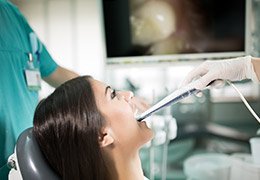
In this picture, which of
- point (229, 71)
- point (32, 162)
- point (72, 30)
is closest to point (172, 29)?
point (72, 30)

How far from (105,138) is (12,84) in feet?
1.79

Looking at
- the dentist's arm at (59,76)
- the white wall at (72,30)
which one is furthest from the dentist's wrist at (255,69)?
the white wall at (72,30)

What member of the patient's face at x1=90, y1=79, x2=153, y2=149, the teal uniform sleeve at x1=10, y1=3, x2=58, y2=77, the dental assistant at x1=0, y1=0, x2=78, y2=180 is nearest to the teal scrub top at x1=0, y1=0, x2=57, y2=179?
the dental assistant at x1=0, y1=0, x2=78, y2=180

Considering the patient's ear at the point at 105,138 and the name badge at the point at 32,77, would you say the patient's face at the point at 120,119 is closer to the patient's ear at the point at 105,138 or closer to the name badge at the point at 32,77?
the patient's ear at the point at 105,138

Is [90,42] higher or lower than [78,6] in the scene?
lower

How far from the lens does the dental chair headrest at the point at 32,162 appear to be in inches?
41.4

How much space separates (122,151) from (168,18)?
1.47 metres

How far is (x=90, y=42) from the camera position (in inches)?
104

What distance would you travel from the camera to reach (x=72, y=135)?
1124 millimetres

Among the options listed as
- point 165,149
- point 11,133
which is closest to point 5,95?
point 11,133

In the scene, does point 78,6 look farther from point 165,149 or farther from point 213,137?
point 213,137

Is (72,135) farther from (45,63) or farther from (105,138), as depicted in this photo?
(45,63)

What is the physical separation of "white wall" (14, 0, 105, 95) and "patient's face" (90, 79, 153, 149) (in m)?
1.35

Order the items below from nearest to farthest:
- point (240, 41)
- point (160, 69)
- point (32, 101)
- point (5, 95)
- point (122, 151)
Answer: point (122, 151) → point (5, 95) → point (32, 101) → point (240, 41) → point (160, 69)
